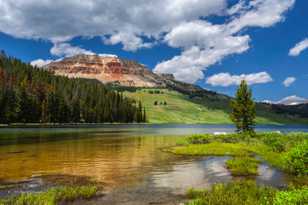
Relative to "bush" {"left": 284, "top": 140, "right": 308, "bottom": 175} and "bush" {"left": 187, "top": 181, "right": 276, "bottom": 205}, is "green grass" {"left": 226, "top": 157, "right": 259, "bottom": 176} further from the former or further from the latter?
"bush" {"left": 187, "top": 181, "right": 276, "bottom": 205}

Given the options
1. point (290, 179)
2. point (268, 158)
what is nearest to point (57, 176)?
point (290, 179)

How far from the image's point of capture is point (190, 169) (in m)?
34.7

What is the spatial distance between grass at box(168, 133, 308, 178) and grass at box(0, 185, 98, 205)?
15756 millimetres

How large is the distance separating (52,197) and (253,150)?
40890mm

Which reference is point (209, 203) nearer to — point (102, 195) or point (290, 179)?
point (102, 195)

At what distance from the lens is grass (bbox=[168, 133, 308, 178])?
100ft

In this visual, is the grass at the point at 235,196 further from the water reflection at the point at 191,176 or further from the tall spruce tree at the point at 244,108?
the tall spruce tree at the point at 244,108

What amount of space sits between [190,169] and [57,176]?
13286 millimetres

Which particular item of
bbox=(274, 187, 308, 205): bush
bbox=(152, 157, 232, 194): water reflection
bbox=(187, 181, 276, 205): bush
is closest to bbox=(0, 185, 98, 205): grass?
bbox=(152, 157, 232, 194): water reflection

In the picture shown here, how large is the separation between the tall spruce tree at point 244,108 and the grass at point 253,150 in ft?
51.6

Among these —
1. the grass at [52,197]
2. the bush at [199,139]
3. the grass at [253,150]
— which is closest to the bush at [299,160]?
the grass at [253,150]

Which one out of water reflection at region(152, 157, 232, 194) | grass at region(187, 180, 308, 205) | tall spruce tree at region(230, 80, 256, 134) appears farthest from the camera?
tall spruce tree at region(230, 80, 256, 134)

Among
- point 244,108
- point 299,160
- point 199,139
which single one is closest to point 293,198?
point 299,160

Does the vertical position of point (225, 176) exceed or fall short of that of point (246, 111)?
it falls short
